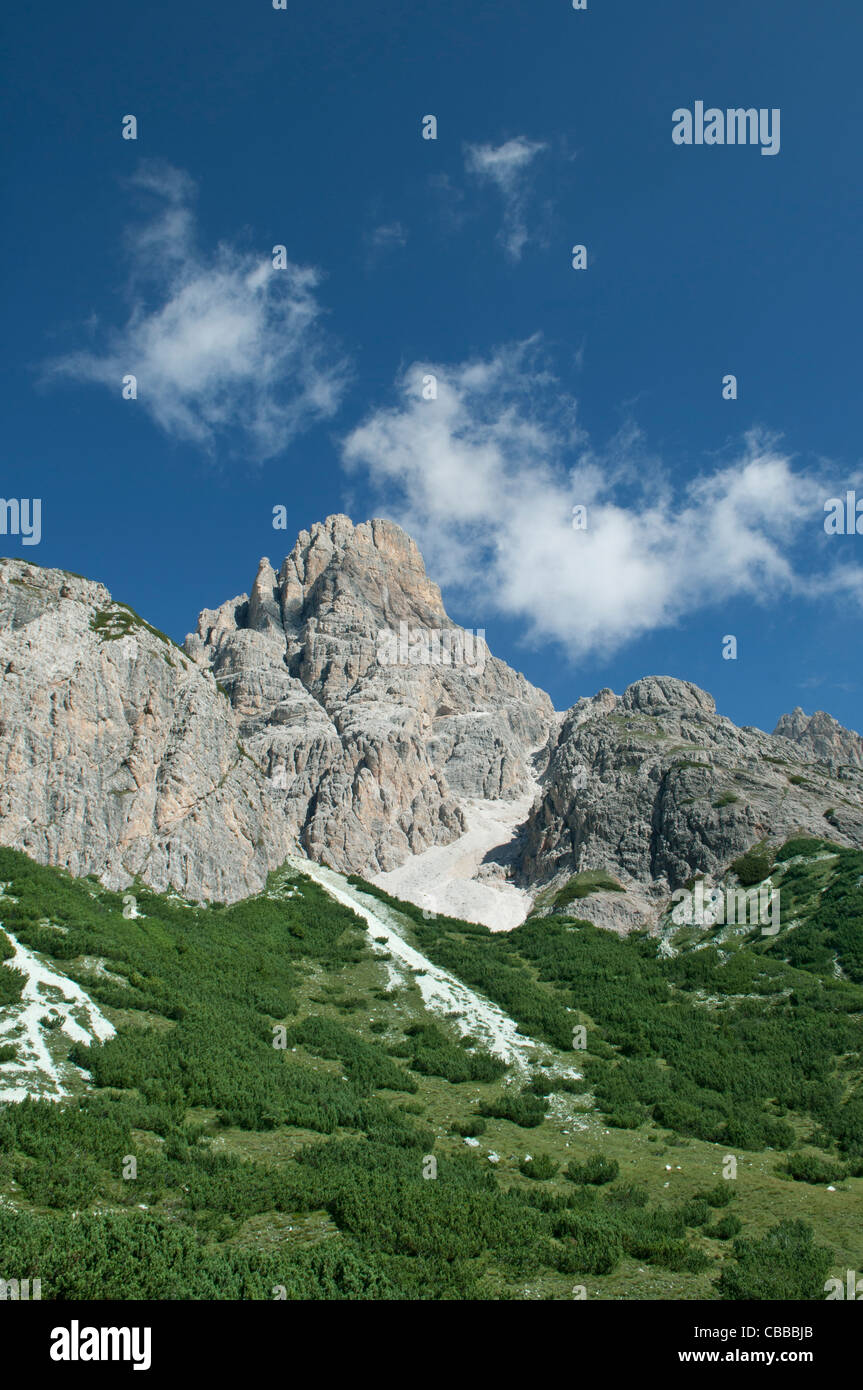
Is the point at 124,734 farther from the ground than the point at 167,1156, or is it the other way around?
the point at 124,734

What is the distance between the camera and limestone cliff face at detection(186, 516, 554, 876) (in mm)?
133875

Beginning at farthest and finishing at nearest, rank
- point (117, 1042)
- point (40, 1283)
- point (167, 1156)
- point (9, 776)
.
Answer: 1. point (9, 776)
2. point (117, 1042)
3. point (167, 1156)
4. point (40, 1283)

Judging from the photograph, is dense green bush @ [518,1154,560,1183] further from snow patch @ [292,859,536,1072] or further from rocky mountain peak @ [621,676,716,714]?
rocky mountain peak @ [621,676,716,714]

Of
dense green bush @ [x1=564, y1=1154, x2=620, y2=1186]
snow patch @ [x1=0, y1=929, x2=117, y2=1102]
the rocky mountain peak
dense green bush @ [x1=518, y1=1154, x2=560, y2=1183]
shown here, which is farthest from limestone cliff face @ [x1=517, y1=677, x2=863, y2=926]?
snow patch @ [x1=0, y1=929, x2=117, y2=1102]

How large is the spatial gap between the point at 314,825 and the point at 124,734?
236 ft

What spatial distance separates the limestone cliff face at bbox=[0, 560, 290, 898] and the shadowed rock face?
0.17 meters

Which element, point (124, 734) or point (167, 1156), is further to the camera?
point (124, 734)

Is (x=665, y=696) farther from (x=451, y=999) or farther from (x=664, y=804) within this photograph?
(x=451, y=999)

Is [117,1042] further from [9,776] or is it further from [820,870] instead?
[820,870]

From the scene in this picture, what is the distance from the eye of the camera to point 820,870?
230 feet

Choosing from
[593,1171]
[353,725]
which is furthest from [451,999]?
[353,725]

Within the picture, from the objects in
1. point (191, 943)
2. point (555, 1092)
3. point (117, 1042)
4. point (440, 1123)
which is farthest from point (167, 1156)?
point (191, 943)

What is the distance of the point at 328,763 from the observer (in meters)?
138

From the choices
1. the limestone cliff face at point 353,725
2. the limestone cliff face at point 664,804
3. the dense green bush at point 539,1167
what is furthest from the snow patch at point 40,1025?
the limestone cliff face at point 353,725
